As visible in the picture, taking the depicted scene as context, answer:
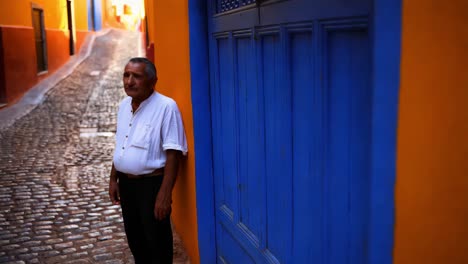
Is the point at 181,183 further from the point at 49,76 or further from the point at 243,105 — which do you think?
the point at 49,76

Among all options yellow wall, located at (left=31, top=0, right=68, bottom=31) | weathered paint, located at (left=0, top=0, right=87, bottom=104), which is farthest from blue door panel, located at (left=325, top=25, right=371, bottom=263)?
yellow wall, located at (left=31, top=0, right=68, bottom=31)

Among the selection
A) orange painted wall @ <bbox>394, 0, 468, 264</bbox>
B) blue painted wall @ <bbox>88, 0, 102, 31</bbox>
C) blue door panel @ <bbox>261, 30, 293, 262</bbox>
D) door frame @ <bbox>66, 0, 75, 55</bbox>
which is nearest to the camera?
orange painted wall @ <bbox>394, 0, 468, 264</bbox>

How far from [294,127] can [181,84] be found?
2100 millimetres

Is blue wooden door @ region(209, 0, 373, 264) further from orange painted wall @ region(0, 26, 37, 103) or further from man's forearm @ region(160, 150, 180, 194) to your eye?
orange painted wall @ region(0, 26, 37, 103)

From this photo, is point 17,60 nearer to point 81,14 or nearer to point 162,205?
point 162,205

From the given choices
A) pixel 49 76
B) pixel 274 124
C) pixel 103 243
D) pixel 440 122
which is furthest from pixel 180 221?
pixel 49 76

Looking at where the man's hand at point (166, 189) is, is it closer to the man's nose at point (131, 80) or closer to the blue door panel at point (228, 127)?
the blue door panel at point (228, 127)

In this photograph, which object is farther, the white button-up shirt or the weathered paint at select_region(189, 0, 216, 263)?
the weathered paint at select_region(189, 0, 216, 263)

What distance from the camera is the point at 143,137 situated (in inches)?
136

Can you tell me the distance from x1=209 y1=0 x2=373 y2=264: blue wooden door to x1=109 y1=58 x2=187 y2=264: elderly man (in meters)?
0.36

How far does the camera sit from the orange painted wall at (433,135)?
132 cm

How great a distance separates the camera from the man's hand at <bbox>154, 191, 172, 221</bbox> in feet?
11.4

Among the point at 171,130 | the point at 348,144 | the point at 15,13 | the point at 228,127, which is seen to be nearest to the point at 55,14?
the point at 15,13

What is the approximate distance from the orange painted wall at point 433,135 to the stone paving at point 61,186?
330 cm
